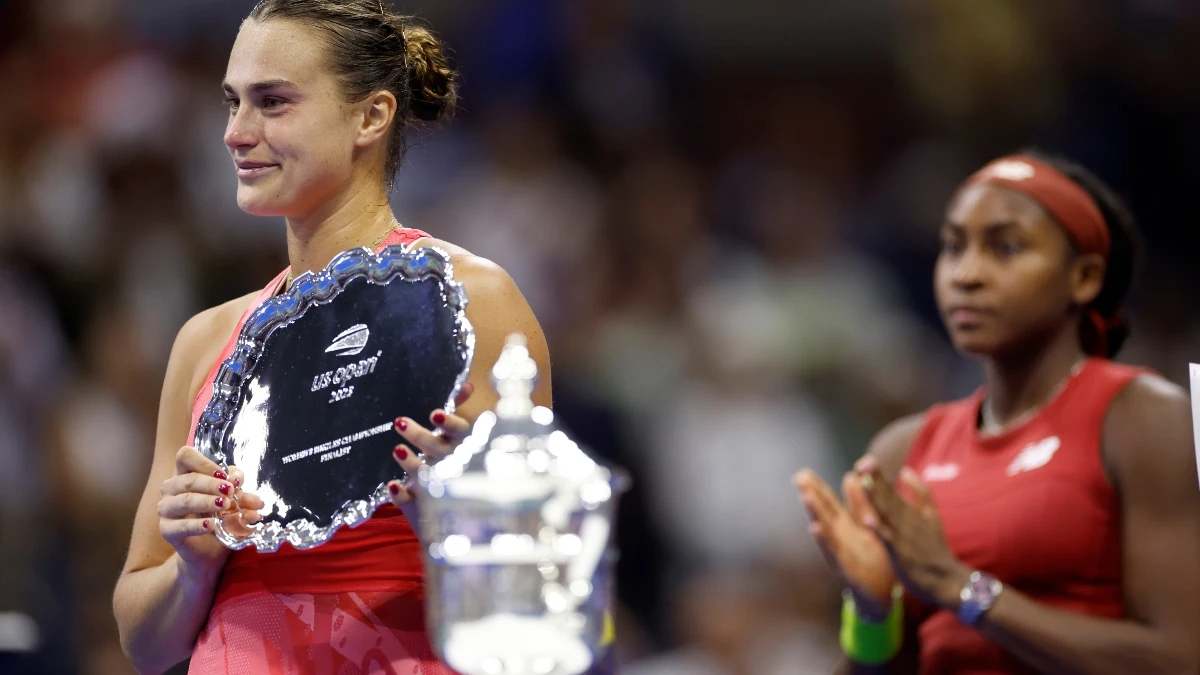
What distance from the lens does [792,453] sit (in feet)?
16.8

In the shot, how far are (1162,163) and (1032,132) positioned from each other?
0.52 metres

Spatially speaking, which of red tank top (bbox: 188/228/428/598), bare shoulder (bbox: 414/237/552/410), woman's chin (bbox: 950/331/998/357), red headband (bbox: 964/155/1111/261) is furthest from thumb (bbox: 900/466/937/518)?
red tank top (bbox: 188/228/428/598)

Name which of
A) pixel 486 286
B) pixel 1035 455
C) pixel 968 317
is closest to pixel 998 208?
pixel 968 317

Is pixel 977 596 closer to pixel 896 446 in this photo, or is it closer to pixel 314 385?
pixel 896 446

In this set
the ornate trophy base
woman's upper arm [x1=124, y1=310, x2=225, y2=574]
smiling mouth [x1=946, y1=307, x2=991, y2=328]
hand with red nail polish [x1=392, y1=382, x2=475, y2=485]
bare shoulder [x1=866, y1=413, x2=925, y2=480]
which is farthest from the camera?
bare shoulder [x1=866, y1=413, x2=925, y2=480]

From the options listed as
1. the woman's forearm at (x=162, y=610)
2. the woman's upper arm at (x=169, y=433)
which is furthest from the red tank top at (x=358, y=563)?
the woman's upper arm at (x=169, y=433)

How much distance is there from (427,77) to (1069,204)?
138 centimetres

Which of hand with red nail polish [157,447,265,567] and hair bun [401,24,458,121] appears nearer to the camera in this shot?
hand with red nail polish [157,447,265,567]

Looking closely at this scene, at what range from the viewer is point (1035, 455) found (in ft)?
9.52

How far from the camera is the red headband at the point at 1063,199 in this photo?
10.0ft

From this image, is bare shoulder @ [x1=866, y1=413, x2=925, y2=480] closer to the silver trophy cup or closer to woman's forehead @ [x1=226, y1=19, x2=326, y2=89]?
woman's forehead @ [x1=226, y1=19, x2=326, y2=89]

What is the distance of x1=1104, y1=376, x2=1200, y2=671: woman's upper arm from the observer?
2.69m

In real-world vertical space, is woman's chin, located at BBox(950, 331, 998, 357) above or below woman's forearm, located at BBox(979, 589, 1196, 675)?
above

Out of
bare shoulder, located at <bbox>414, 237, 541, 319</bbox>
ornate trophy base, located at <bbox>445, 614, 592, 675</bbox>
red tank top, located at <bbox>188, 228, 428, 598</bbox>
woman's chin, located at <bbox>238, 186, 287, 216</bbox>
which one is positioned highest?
woman's chin, located at <bbox>238, 186, 287, 216</bbox>
